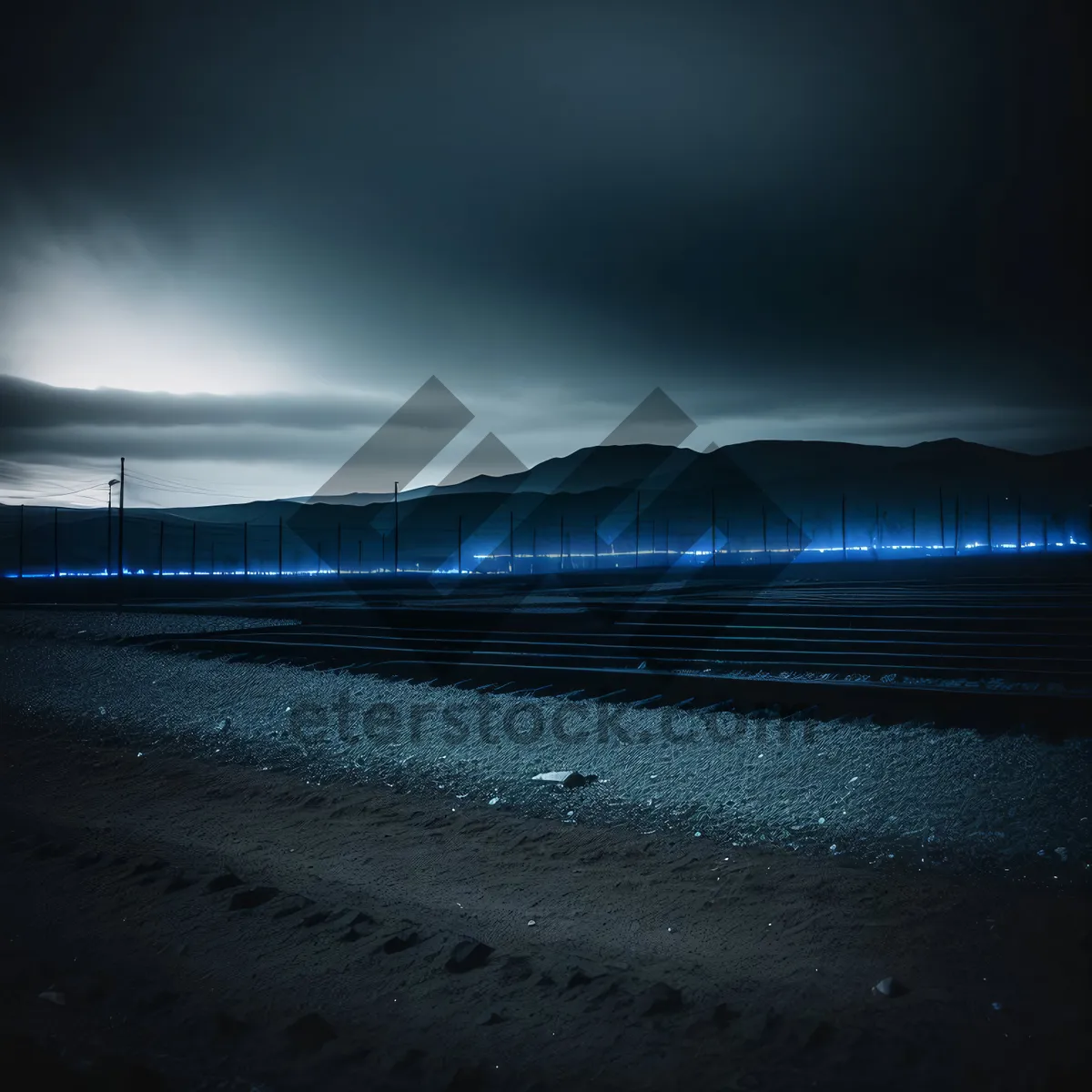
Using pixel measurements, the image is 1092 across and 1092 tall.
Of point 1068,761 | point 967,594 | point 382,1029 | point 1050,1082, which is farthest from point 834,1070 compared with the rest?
point 967,594

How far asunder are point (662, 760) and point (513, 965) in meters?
4.33

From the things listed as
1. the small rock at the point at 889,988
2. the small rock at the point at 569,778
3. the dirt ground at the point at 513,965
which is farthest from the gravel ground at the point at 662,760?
the small rock at the point at 889,988

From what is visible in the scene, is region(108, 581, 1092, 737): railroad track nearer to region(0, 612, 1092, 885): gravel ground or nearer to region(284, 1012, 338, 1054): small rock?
region(0, 612, 1092, 885): gravel ground

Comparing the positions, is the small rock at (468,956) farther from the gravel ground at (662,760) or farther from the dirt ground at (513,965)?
the gravel ground at (662,760)

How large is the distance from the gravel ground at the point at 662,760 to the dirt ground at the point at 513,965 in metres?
0.58

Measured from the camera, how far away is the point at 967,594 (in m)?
26.6

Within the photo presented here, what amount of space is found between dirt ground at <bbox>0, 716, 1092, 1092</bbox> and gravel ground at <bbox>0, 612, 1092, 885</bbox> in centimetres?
58

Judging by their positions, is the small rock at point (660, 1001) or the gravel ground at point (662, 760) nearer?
the small rock at point (660, 1001)

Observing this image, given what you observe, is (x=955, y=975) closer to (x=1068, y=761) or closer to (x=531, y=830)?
(x=531, y=830)

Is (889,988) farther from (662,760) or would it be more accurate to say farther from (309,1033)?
(662,760)

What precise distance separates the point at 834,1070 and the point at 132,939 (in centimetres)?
420

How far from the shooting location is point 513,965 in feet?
16.9

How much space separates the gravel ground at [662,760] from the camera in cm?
696

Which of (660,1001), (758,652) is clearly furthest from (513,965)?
(758,652)
